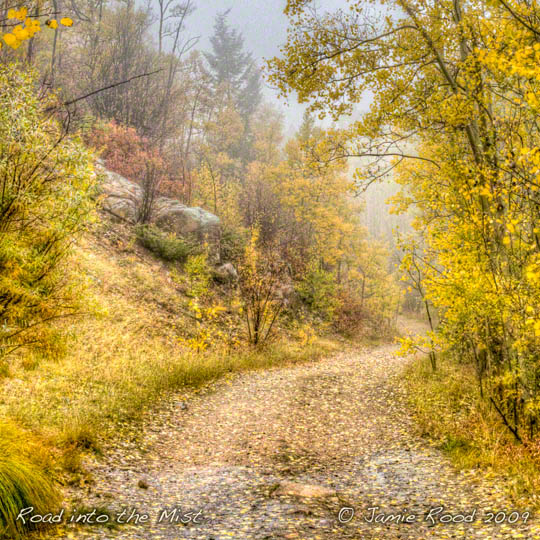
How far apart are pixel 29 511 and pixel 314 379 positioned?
8334 millimetres

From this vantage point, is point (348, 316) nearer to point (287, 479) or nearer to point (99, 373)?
point (99, 373)

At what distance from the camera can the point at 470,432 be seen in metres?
6.08

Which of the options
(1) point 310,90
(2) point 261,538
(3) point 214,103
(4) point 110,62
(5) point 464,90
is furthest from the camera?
(3) point 214,103

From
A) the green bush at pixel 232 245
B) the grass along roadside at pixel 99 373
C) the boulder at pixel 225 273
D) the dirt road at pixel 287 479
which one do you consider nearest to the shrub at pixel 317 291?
the green bush at pixel 232 245

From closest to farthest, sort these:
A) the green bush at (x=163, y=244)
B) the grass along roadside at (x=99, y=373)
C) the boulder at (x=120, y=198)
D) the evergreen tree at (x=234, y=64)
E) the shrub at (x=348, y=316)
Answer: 1. the grass along roadside at (x=99, y=373)
2. the green bush at (x=163, y=244)
3. the boulder at (x=120, y=198)
4. the shrub at (x=348, y=316)
5. the evergreen tree at (x=234, y=64)

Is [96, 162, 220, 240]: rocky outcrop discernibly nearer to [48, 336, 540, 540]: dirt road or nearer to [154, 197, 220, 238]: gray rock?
[154, 197, 220, 238]: gray rock

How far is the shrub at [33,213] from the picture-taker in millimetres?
4699

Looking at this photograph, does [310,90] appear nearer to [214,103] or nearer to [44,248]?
[44,248]

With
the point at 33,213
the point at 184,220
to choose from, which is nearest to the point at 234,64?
the point at 184,220

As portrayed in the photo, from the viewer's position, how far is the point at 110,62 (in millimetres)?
21891

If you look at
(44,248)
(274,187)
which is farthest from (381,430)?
(274,187)

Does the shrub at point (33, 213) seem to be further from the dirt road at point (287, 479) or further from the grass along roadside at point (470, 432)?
the grass along roadside at point (470, 432)

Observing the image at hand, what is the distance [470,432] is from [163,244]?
42.3 ft

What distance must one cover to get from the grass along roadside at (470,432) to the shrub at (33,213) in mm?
5729
